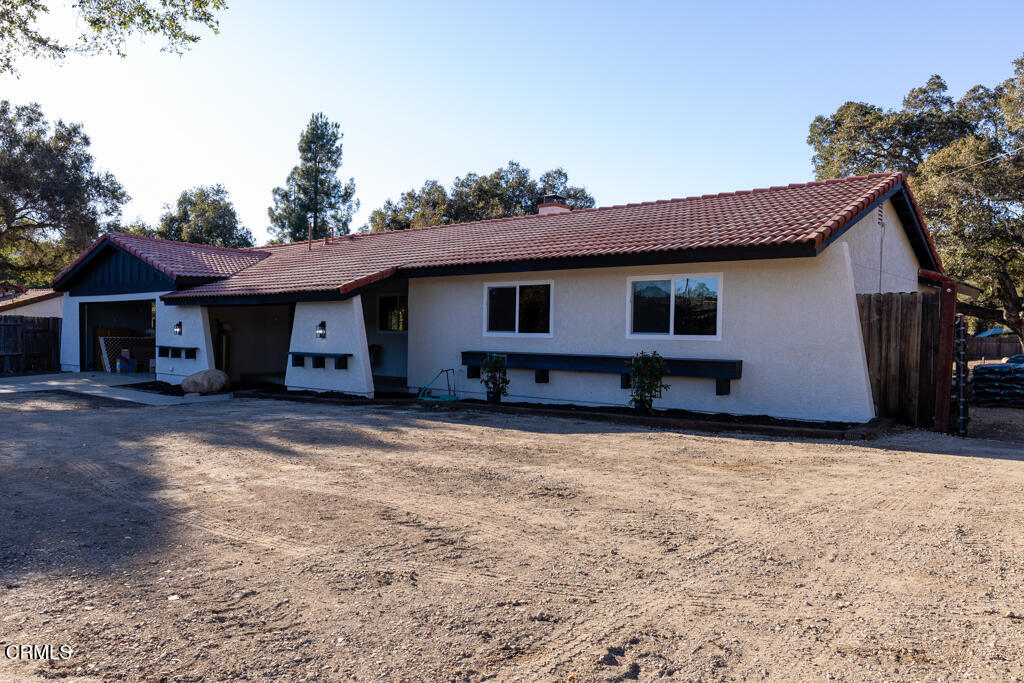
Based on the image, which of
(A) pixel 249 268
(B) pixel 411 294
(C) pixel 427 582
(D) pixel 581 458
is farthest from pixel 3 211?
(C) pixel 427 582

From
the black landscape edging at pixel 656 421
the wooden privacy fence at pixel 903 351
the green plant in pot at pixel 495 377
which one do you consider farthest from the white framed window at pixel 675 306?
the green plant in pot at pixel 495 377

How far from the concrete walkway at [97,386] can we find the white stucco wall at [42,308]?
8.71 m

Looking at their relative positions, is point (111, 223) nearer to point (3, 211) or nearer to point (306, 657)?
point (3, 211)

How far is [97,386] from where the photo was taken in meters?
16.6

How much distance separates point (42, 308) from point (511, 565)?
99.1 feet

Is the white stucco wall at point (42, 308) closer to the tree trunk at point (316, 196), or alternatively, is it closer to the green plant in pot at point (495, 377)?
the tree trunk at point (316, 196)

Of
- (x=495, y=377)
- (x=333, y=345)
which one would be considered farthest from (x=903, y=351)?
(x=333, y=345)

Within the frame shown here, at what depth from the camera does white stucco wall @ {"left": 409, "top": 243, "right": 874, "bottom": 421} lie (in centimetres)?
983

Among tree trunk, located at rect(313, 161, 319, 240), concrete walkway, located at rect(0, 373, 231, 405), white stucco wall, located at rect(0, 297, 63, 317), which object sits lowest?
concrete walkway, located at rect(0, 373, 231, 405)

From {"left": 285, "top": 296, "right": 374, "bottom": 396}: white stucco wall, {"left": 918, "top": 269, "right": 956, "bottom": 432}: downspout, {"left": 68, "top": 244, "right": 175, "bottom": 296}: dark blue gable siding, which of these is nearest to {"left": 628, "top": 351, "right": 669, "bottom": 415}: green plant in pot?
{"left": 918, "top": 269, "right": 956, "bottom": 432}: downspout

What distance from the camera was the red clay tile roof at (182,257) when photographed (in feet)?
58.4

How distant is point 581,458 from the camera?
7.46 m

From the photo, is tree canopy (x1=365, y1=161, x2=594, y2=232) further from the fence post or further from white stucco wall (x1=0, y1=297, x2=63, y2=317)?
the fence post

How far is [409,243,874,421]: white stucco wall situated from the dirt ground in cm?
245
